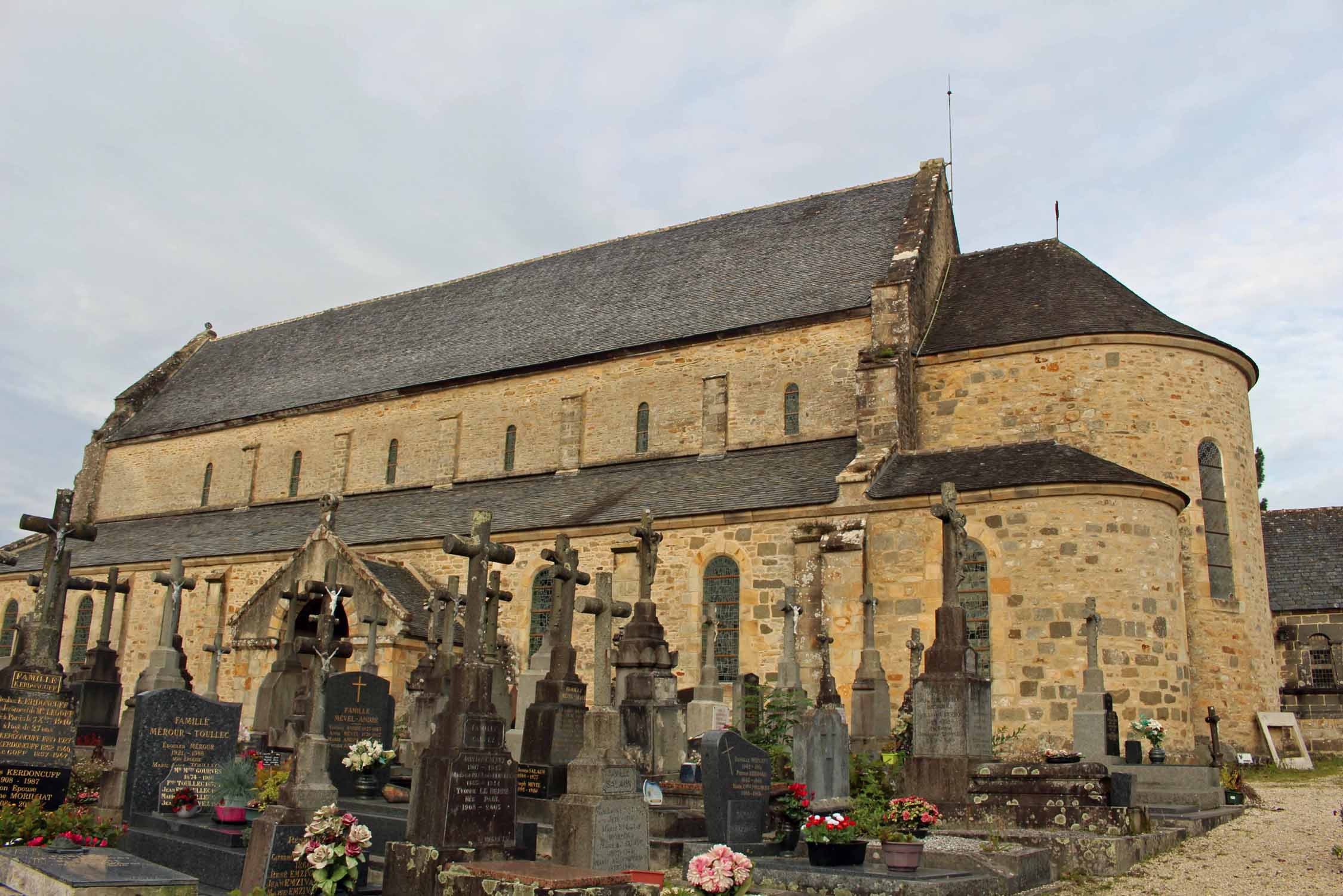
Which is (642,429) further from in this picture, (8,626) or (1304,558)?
(8,626)

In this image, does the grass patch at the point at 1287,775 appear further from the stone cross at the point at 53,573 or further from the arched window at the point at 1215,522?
the stone cross at the point at 53,573

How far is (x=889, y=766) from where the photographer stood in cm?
1385

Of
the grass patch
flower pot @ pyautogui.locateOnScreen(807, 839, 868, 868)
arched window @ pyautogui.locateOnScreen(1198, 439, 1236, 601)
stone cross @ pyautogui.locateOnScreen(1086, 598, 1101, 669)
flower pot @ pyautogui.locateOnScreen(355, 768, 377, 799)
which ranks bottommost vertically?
flower pot @ pyautogui.locateOnScreen(807, 839, 868, 868)

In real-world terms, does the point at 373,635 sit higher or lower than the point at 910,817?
higher

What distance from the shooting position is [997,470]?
746 inches

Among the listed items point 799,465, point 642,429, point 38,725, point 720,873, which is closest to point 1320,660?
point 799,465

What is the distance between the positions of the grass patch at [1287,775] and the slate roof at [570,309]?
11.5 meters

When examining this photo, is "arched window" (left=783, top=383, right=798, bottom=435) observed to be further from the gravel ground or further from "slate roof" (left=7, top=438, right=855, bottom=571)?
the gravel ground

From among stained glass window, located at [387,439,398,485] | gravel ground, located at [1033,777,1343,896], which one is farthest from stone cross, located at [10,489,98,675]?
stained glass window, located at [387,439,398,485]

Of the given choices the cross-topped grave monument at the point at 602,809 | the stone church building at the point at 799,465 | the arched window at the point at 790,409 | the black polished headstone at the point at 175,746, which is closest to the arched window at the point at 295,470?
the stone church building at the point at 799,465

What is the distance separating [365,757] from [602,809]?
15.5 ft

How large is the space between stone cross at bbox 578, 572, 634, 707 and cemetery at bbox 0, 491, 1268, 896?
41 mm

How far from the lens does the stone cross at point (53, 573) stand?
13.2m

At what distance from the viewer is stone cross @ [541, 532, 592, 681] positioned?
12.6 meters
